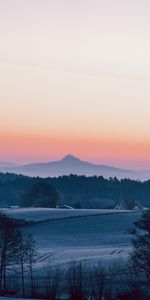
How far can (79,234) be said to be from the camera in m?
92.6

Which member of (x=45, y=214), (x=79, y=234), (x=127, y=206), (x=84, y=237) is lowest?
(x=84, y=237)

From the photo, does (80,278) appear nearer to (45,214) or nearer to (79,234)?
(79,234)

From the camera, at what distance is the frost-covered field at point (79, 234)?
65312 mm

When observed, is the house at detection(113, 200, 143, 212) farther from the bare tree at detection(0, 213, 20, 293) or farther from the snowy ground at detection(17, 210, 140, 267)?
the bare tree at detection(0, 213, 20, 293)

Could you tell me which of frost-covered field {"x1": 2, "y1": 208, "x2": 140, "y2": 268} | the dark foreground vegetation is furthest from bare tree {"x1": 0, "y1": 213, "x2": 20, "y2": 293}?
frost-covered field {"x1": 2, "y1": 208, "x2": 140, "y2": 268}

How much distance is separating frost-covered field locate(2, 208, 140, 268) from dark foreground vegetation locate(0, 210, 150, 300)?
22.7 feet

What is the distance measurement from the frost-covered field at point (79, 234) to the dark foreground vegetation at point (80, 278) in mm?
6923

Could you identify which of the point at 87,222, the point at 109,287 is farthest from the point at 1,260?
the point at 87,222

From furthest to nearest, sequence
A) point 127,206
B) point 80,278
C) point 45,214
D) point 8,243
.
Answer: point 127,206 → point 45,214 → point 8,243 → point 80,278

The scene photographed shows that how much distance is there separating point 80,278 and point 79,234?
2405 inches

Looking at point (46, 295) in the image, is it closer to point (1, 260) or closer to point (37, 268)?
point (1, 260)

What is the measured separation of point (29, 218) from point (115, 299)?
81591mm

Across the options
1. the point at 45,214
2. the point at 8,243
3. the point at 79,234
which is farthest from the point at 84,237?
the point at 8,243

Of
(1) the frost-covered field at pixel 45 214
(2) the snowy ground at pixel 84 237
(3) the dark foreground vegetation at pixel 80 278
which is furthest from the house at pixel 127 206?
(3) the dark foreground vegetation at pixel 80 278
